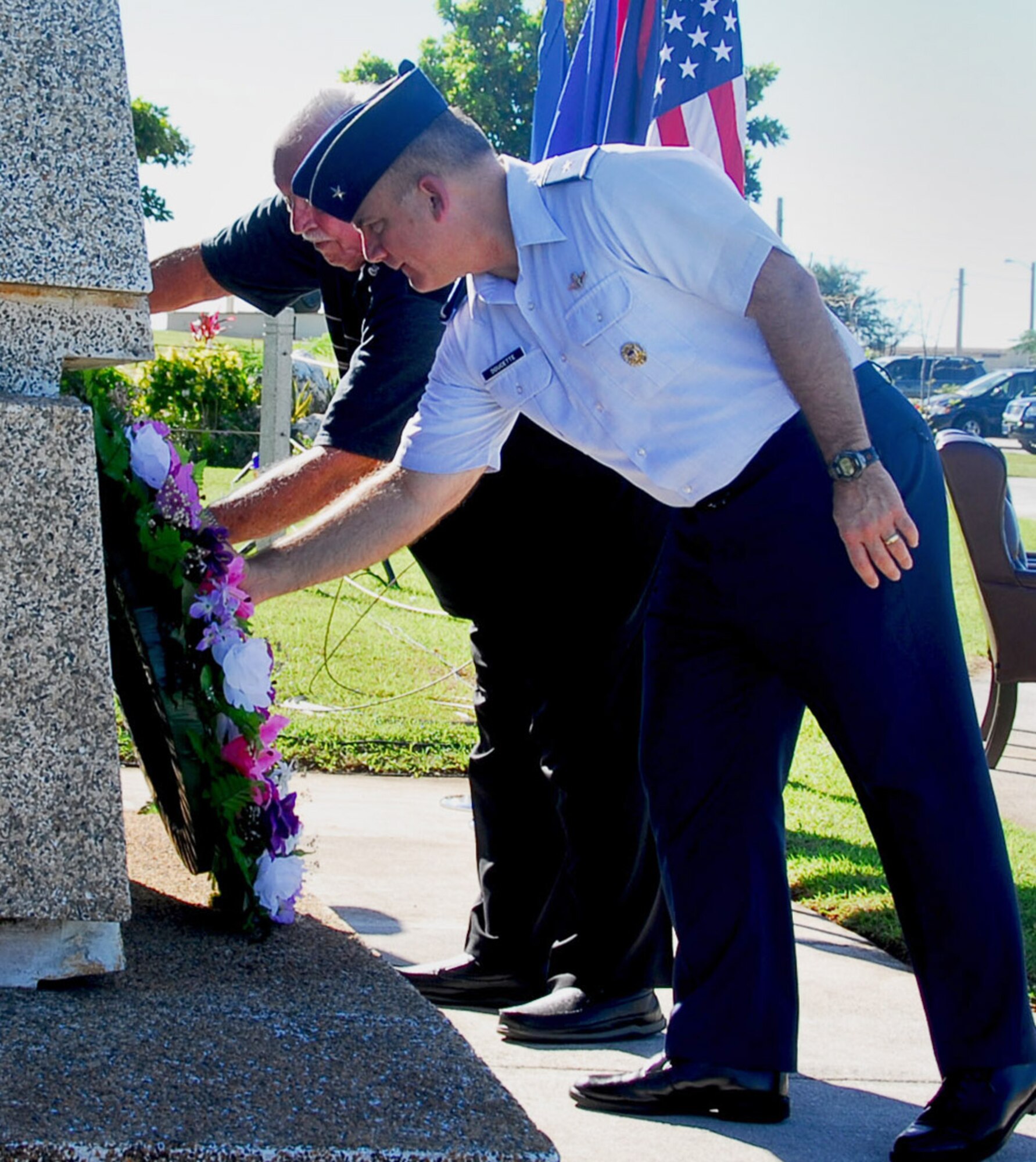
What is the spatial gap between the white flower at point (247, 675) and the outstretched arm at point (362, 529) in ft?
0.58

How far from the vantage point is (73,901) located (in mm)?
2238

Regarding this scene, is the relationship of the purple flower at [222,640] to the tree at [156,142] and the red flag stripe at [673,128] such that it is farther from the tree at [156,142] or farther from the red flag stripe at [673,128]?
the tree at [156,142]

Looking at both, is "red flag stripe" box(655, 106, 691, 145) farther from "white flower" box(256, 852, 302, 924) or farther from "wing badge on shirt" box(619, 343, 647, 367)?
"white flower" box(256, 852, 302, 924)

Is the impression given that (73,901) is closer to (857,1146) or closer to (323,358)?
(857,1146)

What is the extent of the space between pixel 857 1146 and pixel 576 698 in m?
1.07

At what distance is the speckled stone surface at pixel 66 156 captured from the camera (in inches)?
90.0

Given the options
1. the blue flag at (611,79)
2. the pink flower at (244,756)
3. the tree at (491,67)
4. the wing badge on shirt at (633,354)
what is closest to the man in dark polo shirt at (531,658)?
the pink flower at (244,756)

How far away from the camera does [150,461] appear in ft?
8.22

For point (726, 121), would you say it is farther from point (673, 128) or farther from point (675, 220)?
point (675, 220)

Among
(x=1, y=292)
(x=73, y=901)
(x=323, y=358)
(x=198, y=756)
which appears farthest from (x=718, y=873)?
(x=323, y=358)

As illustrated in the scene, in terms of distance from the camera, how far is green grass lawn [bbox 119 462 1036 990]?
14.0 ft

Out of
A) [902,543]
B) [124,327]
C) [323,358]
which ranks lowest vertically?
[902,543]

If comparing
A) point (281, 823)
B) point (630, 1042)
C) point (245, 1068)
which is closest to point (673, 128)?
point (630, 1042)

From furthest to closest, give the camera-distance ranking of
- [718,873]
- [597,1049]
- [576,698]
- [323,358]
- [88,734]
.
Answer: [323,358]
[576,698]
[597,1049]
[718,873]
[88,734]
